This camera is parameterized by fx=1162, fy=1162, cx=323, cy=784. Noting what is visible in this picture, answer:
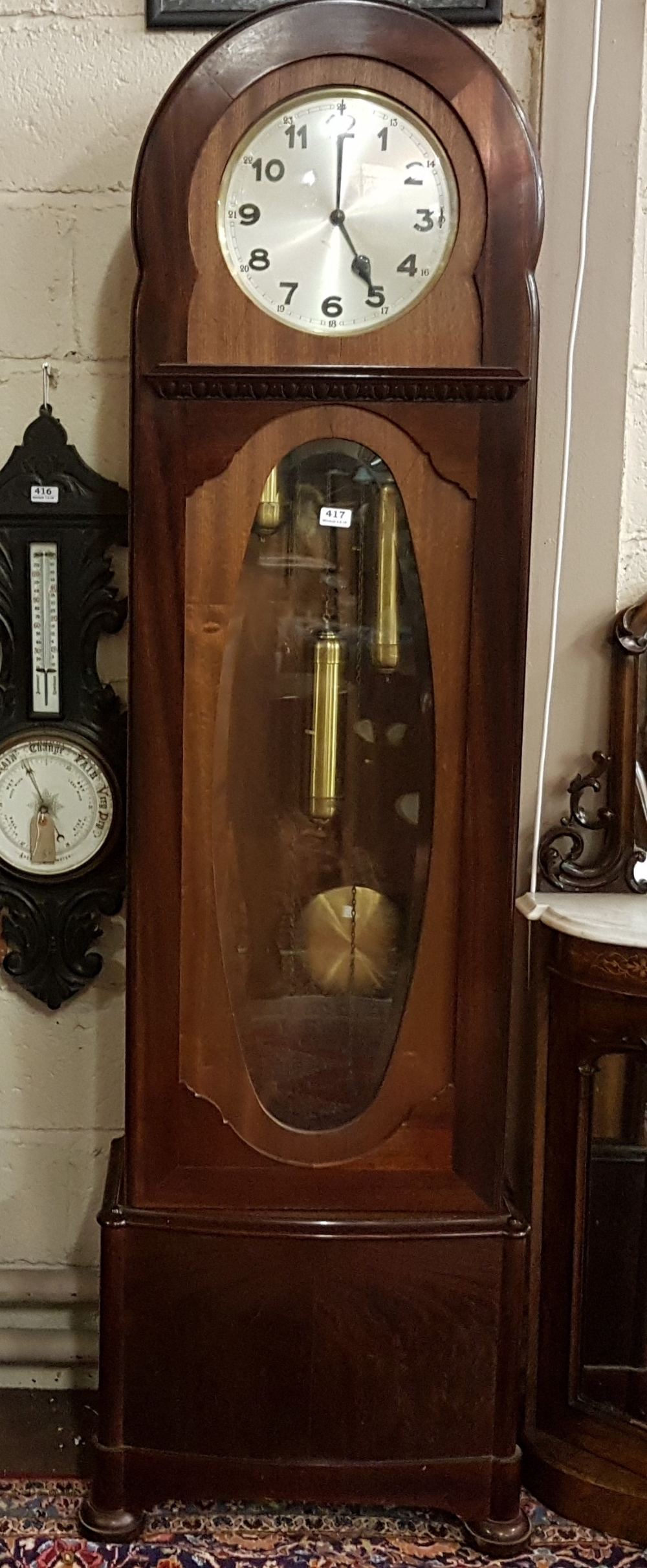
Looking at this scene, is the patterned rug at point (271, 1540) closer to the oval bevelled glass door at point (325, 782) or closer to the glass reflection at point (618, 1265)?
the glass reflection at point (618, 1265)

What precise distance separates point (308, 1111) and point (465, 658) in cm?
50

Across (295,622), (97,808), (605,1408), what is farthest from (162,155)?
(605,1408)

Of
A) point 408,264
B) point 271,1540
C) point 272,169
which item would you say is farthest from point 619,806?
point 271,1540

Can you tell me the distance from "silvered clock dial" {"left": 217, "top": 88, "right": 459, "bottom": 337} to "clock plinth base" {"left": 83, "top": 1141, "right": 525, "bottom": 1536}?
915 mm

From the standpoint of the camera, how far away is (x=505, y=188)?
1.08 metres

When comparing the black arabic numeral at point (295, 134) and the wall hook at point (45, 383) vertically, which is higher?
the black arabic numeral at point (295, 134)

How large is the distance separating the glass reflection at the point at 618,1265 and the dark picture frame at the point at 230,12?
1.21 m

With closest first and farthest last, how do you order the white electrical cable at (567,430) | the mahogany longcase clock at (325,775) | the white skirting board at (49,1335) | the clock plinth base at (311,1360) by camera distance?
1. the mahogany longcase clock at (325,775)
2. the clock plinth base at (311,1360)
3. the white electrical cable at (567,430)
4. the white skirting board at (49,1335)

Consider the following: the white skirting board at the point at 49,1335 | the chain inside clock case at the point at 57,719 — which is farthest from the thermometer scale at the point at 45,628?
the white skirting board at the point at 49,1335

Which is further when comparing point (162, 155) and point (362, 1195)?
point (362, 1195)

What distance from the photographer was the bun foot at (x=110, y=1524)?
4.07 feet

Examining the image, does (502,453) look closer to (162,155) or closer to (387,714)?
(387,714)

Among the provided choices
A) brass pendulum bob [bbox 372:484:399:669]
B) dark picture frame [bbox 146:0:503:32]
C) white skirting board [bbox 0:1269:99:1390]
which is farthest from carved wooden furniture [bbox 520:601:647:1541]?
dark picture frame [bbox 146:0:503:32]

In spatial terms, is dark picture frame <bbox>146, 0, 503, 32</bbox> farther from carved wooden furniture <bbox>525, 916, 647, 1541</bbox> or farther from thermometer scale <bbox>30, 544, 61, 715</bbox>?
carved wooden furniture <bbox>525, 916, 647, 1541</bbox>
